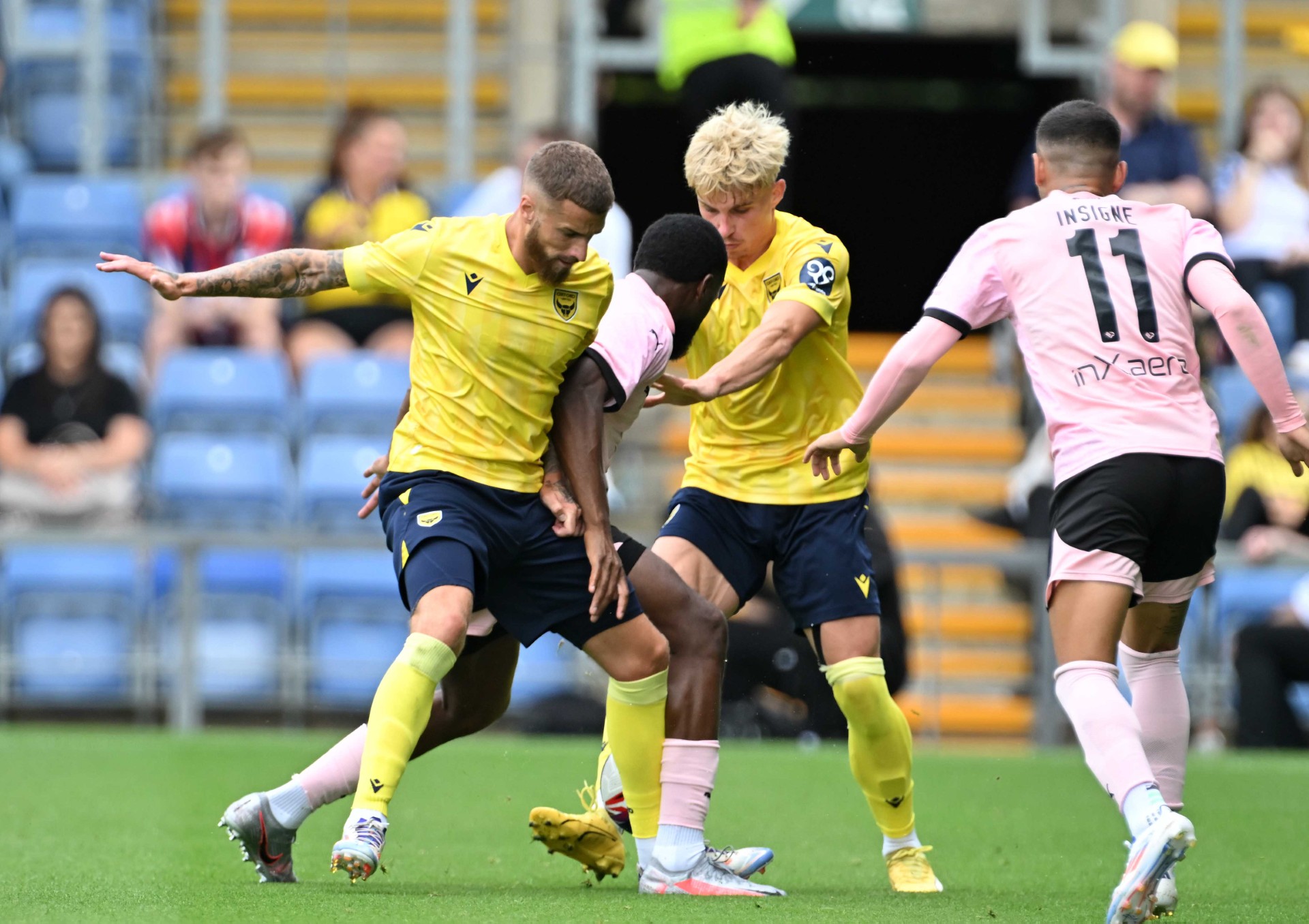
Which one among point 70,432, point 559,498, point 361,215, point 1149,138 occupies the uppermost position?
point 1149,138

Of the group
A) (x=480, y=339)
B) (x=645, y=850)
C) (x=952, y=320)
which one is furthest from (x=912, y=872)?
(x=480, y=339)

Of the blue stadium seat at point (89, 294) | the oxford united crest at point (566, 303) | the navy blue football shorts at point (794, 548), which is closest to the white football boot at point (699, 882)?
the navy blue football shorts at point (794, 548)

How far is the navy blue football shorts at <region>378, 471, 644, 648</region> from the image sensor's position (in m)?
5.41

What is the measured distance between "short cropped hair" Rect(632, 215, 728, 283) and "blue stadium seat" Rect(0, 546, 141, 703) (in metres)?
6.25

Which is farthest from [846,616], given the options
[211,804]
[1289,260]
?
[1289,260]

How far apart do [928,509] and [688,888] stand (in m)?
8.38

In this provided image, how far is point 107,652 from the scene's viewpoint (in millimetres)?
11219

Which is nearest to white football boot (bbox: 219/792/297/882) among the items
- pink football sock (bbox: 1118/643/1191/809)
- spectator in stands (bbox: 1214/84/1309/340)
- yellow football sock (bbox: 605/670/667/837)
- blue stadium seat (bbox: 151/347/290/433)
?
yellow football sock (bbox: 605/670/667/837)

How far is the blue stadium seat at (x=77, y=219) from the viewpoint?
42.4 feet

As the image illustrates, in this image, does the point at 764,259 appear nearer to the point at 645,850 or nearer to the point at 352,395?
the point at 645,850

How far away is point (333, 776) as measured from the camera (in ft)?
18.5

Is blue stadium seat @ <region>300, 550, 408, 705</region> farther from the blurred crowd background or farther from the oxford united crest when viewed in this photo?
the oxford united crest

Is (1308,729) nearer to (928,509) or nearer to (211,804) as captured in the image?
(928,509)

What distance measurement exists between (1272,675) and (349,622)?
5.23m
